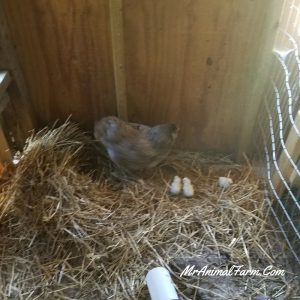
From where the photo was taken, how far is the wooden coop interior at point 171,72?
159 centimetres

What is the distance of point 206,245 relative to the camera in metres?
1.57

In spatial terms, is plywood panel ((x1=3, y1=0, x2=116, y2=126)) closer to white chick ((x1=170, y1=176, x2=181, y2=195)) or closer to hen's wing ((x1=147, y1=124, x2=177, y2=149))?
hen's wing ((x1=147, y1=124, x2=177, y2=149))

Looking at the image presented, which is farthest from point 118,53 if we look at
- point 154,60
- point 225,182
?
point 225,182

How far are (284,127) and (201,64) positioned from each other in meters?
0.53

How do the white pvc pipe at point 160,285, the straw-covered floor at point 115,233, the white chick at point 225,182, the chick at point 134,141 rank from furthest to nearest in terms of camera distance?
the white chick at point 225,182, the chick at point 134,141, the straw-covered floor at point 115,233, the white pvc pipe at point 160,285

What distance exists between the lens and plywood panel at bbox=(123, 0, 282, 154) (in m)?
1.57

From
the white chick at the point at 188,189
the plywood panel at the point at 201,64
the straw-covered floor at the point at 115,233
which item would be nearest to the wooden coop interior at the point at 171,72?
the plywood panel at the point at 201,64

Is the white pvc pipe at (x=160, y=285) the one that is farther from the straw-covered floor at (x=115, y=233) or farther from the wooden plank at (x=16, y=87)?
the wooden plank at (x=16, y=87)

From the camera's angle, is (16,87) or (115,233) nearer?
(115,233)

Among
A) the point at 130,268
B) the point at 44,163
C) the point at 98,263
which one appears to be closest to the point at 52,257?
the point at 98,263

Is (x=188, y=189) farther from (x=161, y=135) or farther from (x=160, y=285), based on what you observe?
(x=160, y=285)

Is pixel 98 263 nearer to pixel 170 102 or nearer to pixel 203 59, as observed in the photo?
pixel 170 102

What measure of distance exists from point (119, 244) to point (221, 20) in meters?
1.12

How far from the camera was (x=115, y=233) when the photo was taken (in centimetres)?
156
